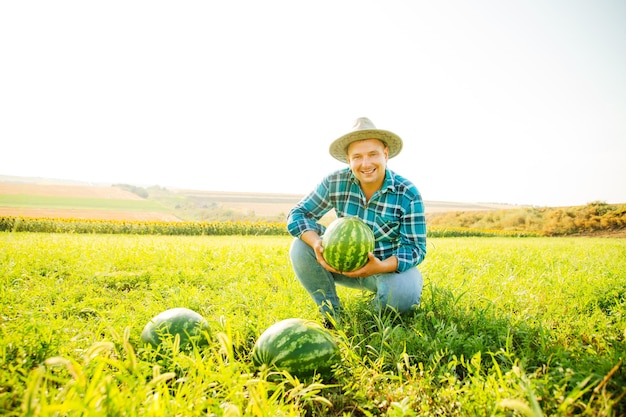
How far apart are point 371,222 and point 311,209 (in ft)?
2.16

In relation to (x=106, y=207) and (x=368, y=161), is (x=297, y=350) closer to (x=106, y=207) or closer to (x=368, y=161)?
(x=368, y=161)

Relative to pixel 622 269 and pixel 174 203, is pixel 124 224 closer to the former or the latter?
pixel 622 269

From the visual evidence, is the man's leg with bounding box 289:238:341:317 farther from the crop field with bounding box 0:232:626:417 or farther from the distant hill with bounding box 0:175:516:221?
the distant hill with bounding box 0:175:516:221

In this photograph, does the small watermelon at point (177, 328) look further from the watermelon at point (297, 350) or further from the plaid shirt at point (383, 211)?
the plaid shirt at point (383, 211)

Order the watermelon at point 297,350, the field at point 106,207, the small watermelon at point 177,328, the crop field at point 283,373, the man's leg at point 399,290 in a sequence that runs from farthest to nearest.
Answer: the field at point 106,207, the man's leg at point 399,290, the small watermelon at point 177,328, the watermelon at point 297,350, the crop field at point 283,373

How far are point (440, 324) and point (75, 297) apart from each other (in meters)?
3.76

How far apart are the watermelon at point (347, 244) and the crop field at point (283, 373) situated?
18.7 inches

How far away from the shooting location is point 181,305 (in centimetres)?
334

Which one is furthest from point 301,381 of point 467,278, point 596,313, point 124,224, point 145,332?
point 124,224

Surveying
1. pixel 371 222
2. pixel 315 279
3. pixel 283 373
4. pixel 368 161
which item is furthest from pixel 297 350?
pixel 368 161

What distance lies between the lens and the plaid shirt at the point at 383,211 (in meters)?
3.18

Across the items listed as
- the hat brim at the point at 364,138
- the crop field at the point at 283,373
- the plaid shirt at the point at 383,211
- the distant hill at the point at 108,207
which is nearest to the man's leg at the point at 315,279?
the crop field at the point at 283,373

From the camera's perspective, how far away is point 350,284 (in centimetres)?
348

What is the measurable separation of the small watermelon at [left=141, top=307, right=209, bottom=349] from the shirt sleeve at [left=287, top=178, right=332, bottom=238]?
1336 mm
